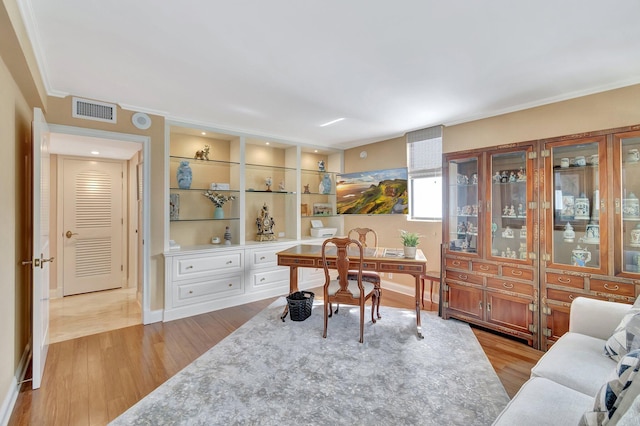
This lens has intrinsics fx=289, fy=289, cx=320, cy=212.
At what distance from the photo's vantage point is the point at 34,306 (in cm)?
211

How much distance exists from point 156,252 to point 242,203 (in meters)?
1.27

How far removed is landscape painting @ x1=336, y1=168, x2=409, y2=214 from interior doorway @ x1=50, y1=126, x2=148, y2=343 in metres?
3.17

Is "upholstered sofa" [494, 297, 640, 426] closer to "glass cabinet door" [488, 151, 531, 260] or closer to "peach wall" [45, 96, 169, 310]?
"glass cabinet door" [488, 151, 531, 260]

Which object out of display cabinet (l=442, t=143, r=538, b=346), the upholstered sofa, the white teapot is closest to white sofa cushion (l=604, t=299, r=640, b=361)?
the upholstered sofa

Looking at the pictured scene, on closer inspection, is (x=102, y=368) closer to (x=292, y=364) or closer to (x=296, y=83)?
(x=292, y=364)

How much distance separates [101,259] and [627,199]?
22.0 feet

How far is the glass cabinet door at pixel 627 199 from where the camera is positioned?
2387 millimetres

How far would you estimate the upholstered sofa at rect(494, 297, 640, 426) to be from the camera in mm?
925

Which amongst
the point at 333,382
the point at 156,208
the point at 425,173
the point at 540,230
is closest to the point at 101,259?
the point at 156,208

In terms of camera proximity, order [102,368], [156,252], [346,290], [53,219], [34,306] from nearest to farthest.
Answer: [34,306] < [102,368] < [346,290] < [156,252] < [53,219]

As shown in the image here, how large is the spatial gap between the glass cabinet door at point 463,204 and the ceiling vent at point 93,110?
3.85 m

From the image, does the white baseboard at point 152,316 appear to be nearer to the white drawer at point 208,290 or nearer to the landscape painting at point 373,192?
the white drawer at point 208,290

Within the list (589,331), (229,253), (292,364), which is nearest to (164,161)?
(229,253)

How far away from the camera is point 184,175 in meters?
3.81
